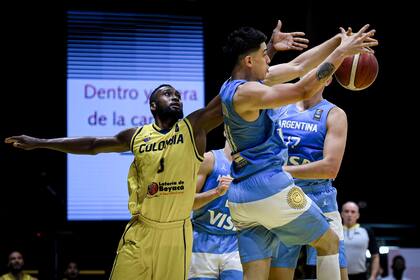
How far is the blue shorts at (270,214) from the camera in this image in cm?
507

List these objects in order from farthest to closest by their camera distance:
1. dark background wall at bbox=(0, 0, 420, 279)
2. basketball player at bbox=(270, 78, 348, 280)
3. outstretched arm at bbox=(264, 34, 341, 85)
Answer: dark background wall at bbox=(0, 0, 420, 279)
basketball player at bbox=(270, 78, 348, 280)
outstretched arm at bbox=(264, 34, 341, 85)

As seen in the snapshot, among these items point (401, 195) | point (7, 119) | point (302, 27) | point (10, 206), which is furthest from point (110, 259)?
point (401, 195)

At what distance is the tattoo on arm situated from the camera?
A: 197 inches

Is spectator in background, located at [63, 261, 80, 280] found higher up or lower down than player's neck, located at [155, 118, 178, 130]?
lower down

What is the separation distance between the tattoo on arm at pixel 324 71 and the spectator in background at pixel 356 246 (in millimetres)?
5808

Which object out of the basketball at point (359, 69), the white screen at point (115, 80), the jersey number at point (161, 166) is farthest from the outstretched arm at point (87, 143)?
the white screen at point (115, 80)

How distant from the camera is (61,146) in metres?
6.40

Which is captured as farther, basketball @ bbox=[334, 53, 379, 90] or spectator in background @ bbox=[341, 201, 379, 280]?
spectator in background @ bbox=[341, 201, 379, 280]

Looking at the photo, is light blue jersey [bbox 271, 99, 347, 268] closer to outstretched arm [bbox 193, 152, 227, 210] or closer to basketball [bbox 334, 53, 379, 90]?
basketball [bbox 334, 53, 379, 90]

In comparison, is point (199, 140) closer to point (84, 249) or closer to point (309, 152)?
point (309, 152)

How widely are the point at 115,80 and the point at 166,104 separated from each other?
6.81 metres

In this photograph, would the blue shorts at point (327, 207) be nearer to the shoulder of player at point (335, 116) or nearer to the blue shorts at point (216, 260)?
the shoulder of player at point (335, 116)

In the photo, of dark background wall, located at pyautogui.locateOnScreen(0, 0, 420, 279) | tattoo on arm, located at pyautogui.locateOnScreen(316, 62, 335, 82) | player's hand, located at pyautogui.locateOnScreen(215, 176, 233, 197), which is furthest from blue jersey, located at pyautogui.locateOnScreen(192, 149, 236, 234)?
dark background wall, located at pyautogui.locateOnScreen(0, 0, 420, 279)

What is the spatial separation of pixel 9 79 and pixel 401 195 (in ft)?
26.5
